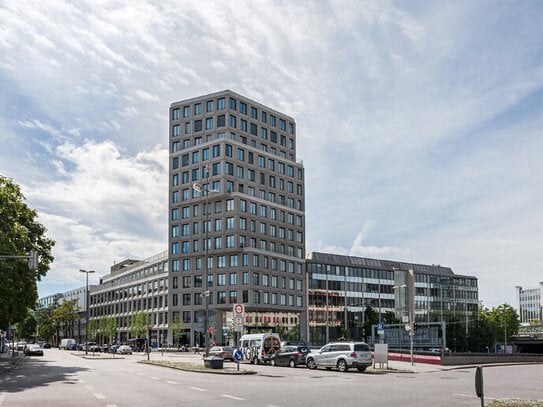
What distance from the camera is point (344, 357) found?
38.5 metres

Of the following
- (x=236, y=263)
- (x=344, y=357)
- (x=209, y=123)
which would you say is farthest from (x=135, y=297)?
(x=344, y=357)

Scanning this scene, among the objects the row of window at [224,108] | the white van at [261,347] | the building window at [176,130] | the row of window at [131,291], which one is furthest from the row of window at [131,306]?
the white van at [261,347]

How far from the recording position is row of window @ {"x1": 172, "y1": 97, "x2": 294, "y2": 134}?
4139 inches

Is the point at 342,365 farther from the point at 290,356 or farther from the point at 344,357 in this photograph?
the point at 290,356

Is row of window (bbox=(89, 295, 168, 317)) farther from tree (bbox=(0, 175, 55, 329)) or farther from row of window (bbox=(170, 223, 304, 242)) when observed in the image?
tree (bbox=(0, 175, 55, 329))

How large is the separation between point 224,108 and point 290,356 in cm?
6607

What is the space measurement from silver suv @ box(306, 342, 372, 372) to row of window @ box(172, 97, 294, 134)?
2735 inches

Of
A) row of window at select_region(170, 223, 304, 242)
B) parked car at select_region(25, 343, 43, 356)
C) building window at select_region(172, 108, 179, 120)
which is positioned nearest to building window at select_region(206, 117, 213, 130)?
building window at select_region(172, 108, 179, 120)

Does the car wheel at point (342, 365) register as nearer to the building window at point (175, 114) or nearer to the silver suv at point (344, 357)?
the silver suv at point (344, 357)

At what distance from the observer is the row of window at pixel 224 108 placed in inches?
4139

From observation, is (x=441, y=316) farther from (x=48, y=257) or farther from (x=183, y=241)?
(x=48, y=257)

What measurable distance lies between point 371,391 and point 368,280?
11488 centimetres

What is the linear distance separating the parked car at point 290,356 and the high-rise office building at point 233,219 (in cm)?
5126

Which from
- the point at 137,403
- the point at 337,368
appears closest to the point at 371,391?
the point at 137,403
